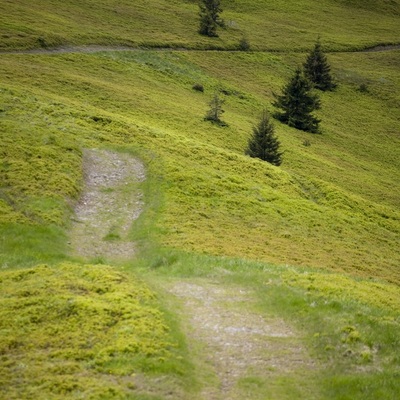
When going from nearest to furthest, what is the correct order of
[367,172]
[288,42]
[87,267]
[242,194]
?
[87,267] < [242,194] < [367,172] < [288,42]

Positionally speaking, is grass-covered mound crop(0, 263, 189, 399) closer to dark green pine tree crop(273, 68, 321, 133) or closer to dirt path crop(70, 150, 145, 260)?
dirt path crop(70, 150, 145, 260)

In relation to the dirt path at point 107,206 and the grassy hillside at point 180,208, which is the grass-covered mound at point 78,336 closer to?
the grassy hillside at point 180,208

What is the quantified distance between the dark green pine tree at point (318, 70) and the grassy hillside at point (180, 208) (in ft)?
15.6

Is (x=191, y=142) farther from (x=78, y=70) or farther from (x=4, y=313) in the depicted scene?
(x=4, y=313)

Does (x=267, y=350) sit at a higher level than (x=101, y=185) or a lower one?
higher

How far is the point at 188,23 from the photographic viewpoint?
387ft

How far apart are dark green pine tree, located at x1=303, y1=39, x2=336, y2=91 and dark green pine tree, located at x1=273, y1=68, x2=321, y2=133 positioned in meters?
23.2

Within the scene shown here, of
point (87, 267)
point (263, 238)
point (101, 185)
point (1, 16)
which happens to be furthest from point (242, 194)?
point (1, 16)

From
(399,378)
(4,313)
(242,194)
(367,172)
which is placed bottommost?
(367,172)

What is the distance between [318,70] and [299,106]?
27.8 meters

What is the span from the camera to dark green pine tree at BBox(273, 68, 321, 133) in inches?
3081

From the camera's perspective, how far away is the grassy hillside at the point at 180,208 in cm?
1559

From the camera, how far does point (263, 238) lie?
1261 inches

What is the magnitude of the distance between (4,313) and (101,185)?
19.1 meters
